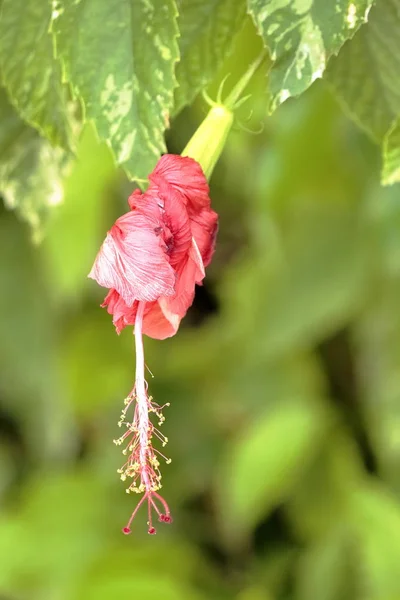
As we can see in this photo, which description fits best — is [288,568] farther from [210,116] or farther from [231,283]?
[210,116]

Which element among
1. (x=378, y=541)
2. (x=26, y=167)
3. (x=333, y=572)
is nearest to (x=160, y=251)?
(x=26, y=167)

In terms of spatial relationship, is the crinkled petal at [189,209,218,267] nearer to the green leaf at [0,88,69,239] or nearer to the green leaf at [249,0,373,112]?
the green leaf at [249,0,373,112]

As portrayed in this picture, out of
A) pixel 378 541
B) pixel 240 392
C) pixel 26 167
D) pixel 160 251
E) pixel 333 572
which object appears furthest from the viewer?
pixel 240 392

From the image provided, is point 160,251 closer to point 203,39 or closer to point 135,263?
point 135,263

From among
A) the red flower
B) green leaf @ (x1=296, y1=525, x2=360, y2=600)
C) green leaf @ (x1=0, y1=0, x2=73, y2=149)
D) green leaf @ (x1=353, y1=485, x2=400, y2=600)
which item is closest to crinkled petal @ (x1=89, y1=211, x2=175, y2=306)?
the red flower

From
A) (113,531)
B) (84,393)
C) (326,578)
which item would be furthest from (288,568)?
(84,393)

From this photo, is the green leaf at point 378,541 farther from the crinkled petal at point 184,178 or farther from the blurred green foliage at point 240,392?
the crinkled petal at point 184,178
